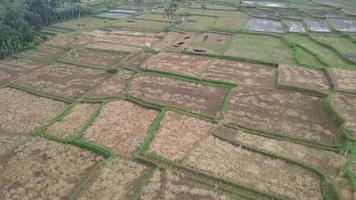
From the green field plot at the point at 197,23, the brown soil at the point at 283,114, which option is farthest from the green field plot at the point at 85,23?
the brown soil at the point at 283,114

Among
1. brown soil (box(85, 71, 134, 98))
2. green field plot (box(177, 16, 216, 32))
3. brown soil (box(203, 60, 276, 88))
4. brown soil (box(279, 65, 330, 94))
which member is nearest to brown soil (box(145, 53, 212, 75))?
brown soil (box(203, 60, 276, 88))

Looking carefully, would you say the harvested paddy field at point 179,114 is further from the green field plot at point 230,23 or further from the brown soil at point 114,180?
the green field plot at point 230,23

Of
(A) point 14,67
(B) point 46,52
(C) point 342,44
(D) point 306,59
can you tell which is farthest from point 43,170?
(C) point 342,44

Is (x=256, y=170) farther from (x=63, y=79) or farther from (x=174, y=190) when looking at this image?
(x=63, y=79)

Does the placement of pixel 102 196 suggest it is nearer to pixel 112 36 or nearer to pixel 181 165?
pixel 181 165

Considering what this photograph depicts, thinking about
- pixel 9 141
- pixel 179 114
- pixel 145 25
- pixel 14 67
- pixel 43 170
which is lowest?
pixel 43 170
